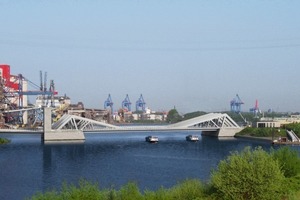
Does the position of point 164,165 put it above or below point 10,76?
below

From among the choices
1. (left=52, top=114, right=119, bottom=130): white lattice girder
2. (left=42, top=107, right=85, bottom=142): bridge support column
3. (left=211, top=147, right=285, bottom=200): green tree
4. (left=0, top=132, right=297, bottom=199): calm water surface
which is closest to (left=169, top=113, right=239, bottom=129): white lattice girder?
(left=52, top=114, right=119, bottom=130): white lattice girder

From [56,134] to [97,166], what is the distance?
A: 56.0 ft

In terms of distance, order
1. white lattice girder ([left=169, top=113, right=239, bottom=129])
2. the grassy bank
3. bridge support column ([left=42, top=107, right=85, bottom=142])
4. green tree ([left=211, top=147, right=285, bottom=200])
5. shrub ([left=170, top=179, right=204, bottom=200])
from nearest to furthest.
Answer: the grassy bank
green tree ([left=211, top=147, right=285, bottom=200])
shrub ([left=170, top=179, right=204, bottom=200])
bridge support column ([left=42, top=107, right=85, bottom=142])
white lattice girder ([left=169, top=113, right=239, bottom=129])

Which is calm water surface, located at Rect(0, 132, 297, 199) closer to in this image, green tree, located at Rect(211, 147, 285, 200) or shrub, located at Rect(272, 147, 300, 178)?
shrub, located at Rect(272, 147, 300, 178)

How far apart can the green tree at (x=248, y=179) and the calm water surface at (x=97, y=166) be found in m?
5.63

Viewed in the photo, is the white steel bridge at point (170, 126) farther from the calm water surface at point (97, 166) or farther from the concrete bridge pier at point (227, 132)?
the calm water surface at point (97, 166)

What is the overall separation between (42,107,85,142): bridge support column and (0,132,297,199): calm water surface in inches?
238

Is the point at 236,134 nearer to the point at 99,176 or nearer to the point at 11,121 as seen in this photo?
the point at 11,121

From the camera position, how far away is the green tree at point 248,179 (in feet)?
36.5

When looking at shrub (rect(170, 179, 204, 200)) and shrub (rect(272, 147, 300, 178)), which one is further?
shrub (rect(272, 147, 300, 178))

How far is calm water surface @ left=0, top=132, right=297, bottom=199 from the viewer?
711 inches

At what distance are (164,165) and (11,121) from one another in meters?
33.9

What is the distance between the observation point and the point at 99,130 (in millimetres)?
41188

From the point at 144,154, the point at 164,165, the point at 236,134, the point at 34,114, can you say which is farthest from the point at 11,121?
the point at 164,165
